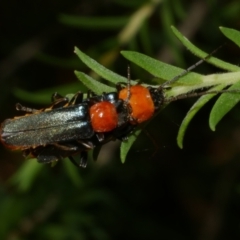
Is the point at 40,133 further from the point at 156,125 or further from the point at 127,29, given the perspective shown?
the point at 156,125

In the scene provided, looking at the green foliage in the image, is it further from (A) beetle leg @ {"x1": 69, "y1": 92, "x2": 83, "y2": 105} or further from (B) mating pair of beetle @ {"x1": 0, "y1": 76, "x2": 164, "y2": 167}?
(B) mating pair of beetle @ {"x1": 0, "y1": 76, "x2": 164, "y2": 167}

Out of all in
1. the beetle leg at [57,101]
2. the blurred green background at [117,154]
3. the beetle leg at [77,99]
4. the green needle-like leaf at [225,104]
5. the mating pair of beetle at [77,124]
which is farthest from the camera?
the blurred green background at [117,154]

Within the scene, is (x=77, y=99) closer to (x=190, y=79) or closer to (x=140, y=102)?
(x=140, y=102)

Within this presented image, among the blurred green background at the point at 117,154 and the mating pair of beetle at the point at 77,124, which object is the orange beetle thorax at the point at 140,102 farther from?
the blurred green background at the point at 117,154

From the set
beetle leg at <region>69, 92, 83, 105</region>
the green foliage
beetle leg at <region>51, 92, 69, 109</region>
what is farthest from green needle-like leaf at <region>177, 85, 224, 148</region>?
beetle leg at <region>51, 92, 69, 109</region>

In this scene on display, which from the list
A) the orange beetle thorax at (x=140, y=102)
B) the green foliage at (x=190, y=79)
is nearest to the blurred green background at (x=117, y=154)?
the orange beetle thorax at (x=140, y=102)

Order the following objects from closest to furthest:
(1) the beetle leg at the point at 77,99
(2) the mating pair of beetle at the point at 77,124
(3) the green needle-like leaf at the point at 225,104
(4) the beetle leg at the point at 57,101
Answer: (3) the green needle-like leaf at the point at 225,104 < (1) the beetle leg at the point at 77,99 < (2) the mating pair of beetle at the point at 77,124 < (4) the beetle leg at the point at 57,101

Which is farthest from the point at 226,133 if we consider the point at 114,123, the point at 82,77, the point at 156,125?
the point at 82,77

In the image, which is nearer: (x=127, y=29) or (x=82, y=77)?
(x=82, y=77)
